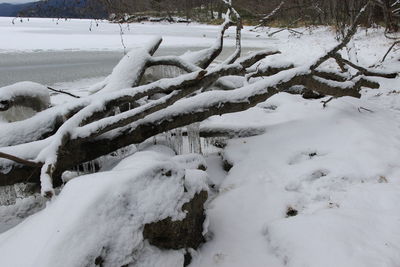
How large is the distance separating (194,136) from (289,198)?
1.74 meters

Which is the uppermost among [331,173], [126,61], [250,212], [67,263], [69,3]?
[69,3]

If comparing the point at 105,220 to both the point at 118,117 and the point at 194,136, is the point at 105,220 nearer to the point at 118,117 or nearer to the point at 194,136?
the point at 118,117

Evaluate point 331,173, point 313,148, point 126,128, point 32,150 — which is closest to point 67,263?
point 32,150

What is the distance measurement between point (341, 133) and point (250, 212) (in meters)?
1.89

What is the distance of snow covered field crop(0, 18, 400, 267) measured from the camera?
2271 mm

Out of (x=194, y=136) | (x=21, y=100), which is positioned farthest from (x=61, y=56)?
(x=194, y=136)

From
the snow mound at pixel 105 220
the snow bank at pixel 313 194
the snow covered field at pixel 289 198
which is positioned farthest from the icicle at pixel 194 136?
the snow mound at pixel 105 220

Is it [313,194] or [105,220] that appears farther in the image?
[313,194]

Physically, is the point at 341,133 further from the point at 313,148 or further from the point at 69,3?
the point at 69,3

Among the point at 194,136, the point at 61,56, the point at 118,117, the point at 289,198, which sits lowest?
the point at 289,198

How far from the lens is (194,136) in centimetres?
468

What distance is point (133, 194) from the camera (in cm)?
245

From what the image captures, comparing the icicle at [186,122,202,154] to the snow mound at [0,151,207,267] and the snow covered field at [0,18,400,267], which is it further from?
the snow mound at [0,151,207,267]

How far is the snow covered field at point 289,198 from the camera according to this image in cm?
227
